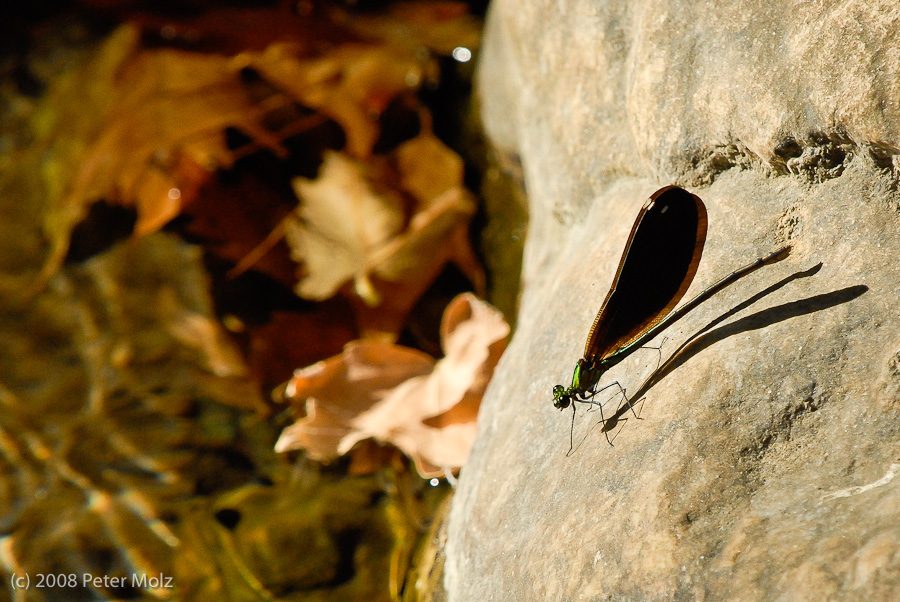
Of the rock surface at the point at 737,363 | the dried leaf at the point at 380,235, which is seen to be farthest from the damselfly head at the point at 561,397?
the dried leaf at the point at 380,235

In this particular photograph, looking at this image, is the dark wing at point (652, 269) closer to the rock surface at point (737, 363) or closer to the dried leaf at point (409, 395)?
the rock surface at point (737, 363)

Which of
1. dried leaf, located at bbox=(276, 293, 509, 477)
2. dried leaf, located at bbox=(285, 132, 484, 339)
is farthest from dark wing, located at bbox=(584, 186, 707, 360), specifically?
dried leaf, located at bbox=(285, 132, 484, 339)

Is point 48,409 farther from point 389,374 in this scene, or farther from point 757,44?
point 757,44

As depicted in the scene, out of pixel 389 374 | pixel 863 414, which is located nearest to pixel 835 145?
pixel 863 414

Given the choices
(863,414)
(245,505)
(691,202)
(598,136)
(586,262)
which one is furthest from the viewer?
(245,505)

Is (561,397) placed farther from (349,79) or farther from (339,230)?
(349,79)
